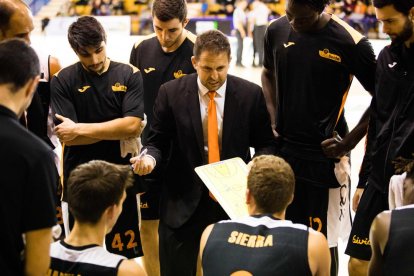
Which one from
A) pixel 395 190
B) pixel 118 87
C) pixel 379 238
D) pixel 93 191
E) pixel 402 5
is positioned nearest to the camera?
pixel 93 191

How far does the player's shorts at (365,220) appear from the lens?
4512 millimetres

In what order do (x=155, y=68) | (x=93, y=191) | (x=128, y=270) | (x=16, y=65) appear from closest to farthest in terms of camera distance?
(x=16, y=65) < (x=128, y=270) < (x=93, y=191) < (x=155, y=68)

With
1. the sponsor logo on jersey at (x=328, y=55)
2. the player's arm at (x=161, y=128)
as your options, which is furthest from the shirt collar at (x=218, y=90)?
the sponsor logo on jersey at (x=328, y=55)

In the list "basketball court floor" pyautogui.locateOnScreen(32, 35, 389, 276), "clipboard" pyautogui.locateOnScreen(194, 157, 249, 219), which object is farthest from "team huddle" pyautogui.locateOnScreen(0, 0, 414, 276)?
"basketball court floor" pyautogui.locateOnScreen(32, 35, 389, 276)

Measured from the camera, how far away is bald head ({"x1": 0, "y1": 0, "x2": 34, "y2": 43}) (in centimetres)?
468

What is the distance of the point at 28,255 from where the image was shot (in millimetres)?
2902

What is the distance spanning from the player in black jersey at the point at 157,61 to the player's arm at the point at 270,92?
0.62 metres

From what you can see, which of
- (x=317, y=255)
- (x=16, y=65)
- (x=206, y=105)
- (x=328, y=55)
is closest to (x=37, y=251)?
(x=16, y=65)

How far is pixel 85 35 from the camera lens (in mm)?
4758

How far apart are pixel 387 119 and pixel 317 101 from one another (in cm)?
61

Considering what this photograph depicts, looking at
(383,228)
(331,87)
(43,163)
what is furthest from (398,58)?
(43,163)

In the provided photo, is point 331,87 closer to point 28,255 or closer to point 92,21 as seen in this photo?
point 92,21

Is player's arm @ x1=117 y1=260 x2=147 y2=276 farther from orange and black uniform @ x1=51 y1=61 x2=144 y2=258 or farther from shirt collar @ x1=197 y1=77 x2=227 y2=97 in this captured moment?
orange and black uniform @ x1=51 y1=61 x2=144 y2=258

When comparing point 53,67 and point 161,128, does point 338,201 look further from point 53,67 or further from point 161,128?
point 53,67
